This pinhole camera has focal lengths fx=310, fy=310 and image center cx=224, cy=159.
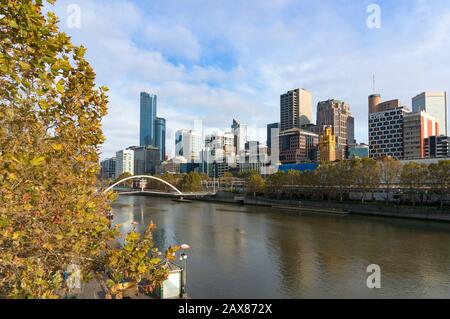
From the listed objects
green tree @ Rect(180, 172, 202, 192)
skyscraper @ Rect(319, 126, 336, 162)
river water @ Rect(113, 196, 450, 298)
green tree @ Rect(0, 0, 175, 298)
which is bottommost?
river water @ Rect(113, 196, 450, 298)

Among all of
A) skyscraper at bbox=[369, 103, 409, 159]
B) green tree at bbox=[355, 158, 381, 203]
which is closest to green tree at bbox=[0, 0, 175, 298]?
green tree at bbox=[355, 158, 381, 203]

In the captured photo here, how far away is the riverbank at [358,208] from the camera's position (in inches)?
2051

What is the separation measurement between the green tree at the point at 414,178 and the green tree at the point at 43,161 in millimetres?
63897

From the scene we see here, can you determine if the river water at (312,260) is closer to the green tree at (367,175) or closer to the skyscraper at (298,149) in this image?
the green tree at (367,175)

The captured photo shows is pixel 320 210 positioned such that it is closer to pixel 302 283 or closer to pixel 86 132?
pixel 302 283

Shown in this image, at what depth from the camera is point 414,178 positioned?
57.8m

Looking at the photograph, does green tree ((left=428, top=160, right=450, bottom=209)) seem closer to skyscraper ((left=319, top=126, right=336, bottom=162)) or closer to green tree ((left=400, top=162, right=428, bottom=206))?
green tree ((left=400, top=162, right=428, bottom=206))

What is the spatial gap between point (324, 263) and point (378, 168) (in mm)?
47561

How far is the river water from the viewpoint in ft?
63.0

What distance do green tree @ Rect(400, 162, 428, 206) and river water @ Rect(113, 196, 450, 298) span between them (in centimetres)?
1423

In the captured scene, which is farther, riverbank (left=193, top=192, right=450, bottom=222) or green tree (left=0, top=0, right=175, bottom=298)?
riverbank (left=193, top=192, right=450, bottom=222)

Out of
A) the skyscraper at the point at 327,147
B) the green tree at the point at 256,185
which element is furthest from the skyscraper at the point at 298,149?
the green tree at the point at 256,185
